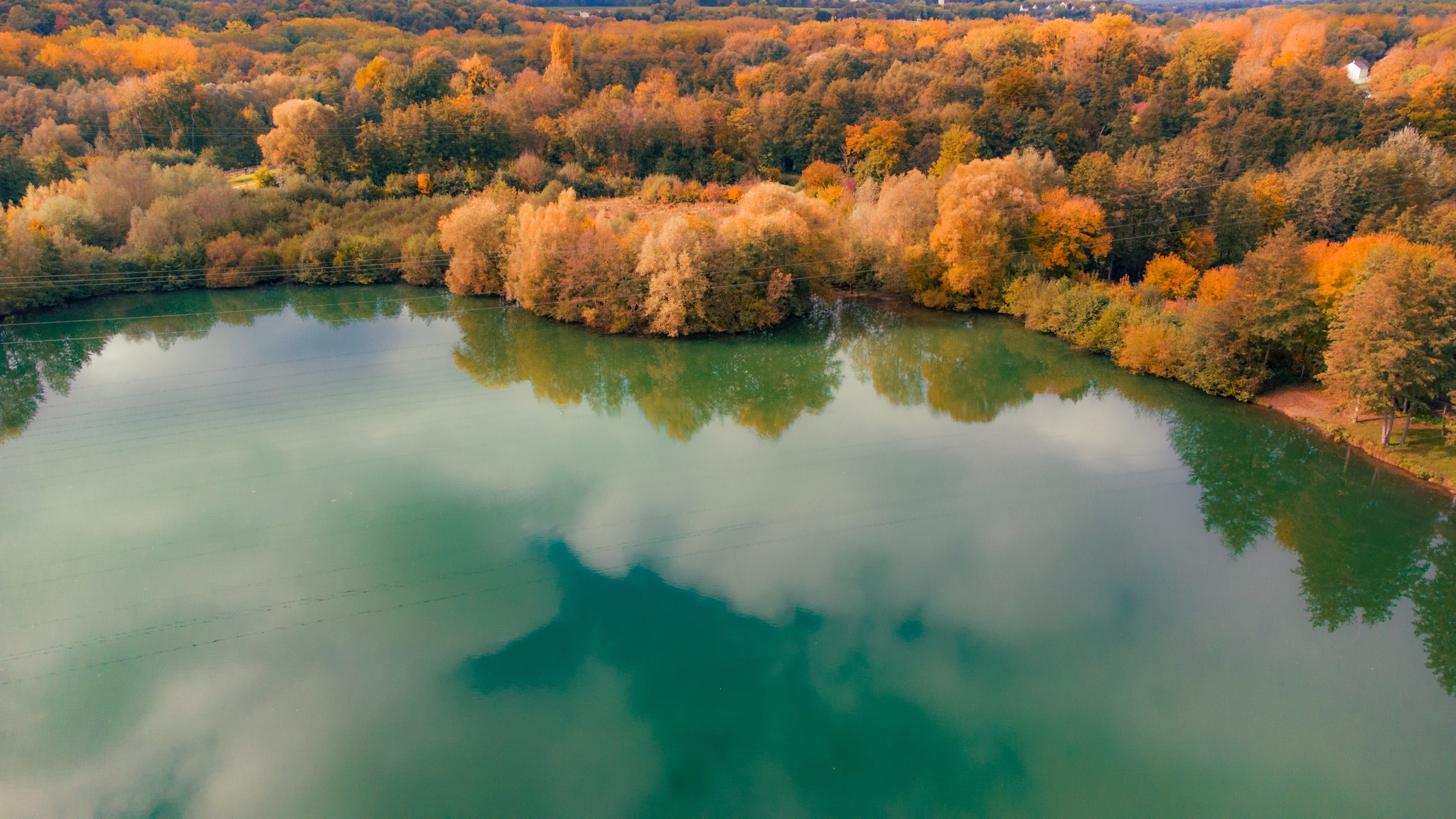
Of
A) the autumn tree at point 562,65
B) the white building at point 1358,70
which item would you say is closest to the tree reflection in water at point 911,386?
the autumn tree at point 562,65

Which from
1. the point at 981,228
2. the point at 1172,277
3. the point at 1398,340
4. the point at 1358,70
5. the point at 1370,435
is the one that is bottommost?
the point at 1370,435

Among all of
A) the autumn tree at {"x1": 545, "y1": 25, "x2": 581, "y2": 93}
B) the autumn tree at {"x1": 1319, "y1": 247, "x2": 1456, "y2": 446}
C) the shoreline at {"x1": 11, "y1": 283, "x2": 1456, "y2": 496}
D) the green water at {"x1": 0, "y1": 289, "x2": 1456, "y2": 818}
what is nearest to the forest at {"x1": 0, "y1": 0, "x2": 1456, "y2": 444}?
the autumn tree at {"x1": 1319, "y1": 247, "x2": 1456, "y2": 446}

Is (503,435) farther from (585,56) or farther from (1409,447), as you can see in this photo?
(585,56)

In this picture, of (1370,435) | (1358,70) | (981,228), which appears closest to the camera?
(1370,435)

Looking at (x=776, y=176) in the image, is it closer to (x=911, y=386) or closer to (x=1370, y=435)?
(x=911, y=386)

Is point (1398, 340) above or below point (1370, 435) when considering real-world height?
above

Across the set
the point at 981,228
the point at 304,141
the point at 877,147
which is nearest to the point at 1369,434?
the point at 981,228

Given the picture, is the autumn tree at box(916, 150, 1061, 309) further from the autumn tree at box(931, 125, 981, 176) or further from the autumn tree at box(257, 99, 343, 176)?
the autumn tree at box(257, 99, 343, 176)

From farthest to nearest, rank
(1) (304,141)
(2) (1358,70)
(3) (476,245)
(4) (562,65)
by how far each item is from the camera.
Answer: (2) (1358,70)
(4) (562,65)
(1) (304,141)
(3) (476,245)
